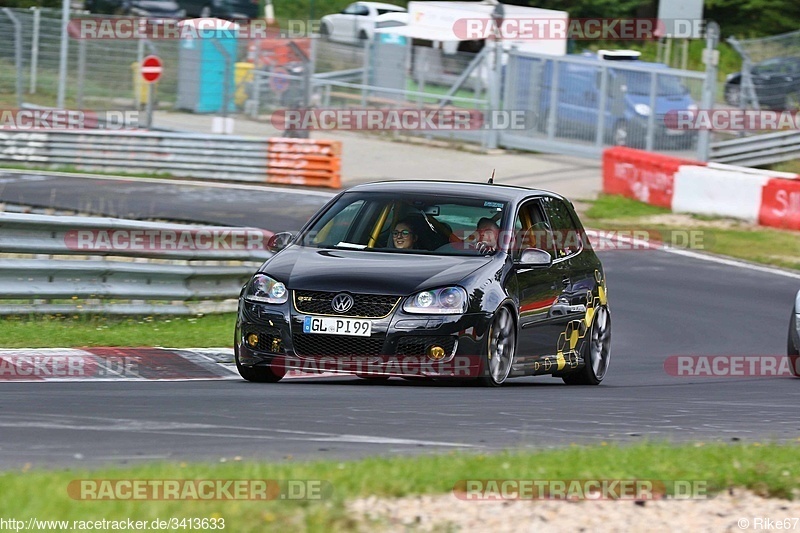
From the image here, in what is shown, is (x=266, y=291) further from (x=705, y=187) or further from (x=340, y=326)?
(x=705, y=187)

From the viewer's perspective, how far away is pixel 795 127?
28.8 metres

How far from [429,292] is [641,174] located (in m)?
17.0

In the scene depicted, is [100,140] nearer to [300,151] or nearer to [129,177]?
[129,177]

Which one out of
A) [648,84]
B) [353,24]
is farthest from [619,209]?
[353,24]

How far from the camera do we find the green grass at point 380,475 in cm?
496

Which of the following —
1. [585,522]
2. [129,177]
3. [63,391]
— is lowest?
[129,177]

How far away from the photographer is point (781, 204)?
2309 centimetres

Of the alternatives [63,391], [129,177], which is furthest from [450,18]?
[63,391]

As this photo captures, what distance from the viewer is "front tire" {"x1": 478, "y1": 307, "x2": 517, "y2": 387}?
31.6 feet

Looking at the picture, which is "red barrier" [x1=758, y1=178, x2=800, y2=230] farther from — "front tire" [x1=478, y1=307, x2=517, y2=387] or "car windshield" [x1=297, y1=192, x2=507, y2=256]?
"front tire" [x1=478, y1=307, x2=517, y2=387]

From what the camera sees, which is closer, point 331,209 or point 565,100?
point 331,209

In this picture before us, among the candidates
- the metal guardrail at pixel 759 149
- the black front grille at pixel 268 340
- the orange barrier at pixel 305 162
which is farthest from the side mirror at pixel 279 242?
the metal guardrail at pixel 759 149

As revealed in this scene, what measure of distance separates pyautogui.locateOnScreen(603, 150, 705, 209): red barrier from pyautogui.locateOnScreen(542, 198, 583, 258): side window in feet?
45.1

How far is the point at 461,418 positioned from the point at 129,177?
20293mm
